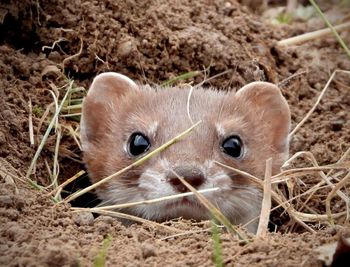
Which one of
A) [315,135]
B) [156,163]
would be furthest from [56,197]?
[315,135]

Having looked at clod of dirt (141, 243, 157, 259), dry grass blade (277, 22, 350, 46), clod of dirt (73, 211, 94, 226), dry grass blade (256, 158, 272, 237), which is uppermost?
dry grass blade (277, 22, 350, 46)

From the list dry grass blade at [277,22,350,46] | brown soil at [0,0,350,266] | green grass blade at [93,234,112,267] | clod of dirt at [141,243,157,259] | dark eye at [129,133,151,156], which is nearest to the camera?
green grass blade at [93,234,112,267]

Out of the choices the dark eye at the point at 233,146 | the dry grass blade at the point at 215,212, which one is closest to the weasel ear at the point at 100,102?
Result: the dark eye at the point at 233,146

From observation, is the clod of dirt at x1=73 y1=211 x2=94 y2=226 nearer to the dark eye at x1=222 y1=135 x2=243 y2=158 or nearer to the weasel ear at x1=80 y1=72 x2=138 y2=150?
the dark eye at x1=222 y1=135 x2=243 y2=158

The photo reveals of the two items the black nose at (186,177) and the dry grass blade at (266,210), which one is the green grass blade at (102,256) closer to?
the black nose at (186,177)

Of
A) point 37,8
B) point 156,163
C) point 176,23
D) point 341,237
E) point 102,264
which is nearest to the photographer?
point 102,264

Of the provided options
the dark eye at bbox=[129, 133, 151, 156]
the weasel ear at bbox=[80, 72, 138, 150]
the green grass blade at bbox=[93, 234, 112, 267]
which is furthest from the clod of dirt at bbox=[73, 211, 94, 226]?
the weasel ear at bbox=[80, 72, 138, 150]

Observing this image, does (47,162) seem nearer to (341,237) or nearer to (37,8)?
(37,8)
